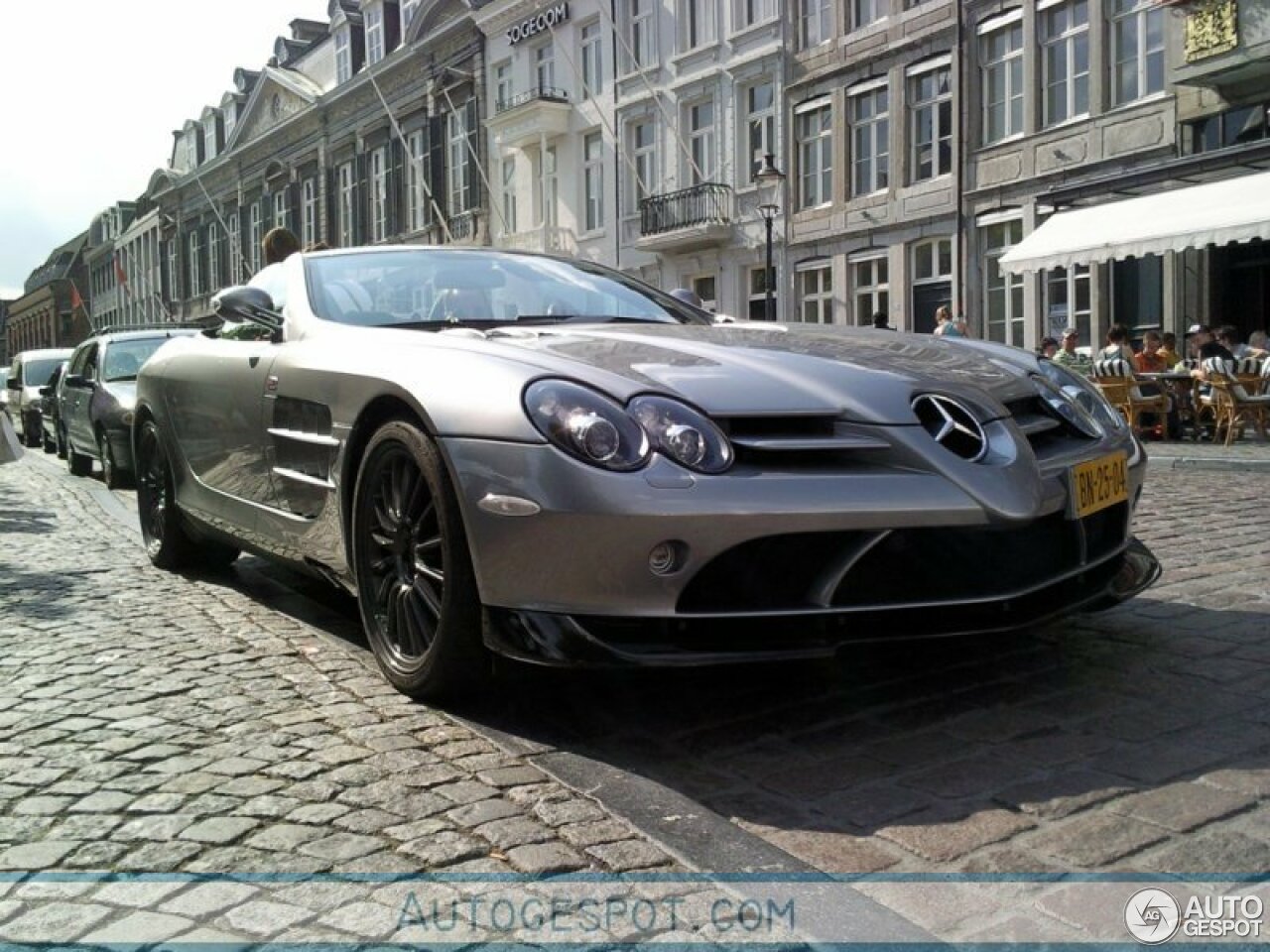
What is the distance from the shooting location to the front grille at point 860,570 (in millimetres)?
2889

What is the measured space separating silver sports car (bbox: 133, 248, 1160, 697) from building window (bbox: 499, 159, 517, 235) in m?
30.8

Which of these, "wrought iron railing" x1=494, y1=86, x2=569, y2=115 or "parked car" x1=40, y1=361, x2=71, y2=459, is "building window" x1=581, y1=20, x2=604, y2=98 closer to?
"wrought iron railing" x1=494, y1=86, x2=569, y2=115

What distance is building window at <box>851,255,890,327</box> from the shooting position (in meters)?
23.9

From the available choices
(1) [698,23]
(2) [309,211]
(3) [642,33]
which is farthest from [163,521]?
(2) [309,211]

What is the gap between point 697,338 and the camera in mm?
3674

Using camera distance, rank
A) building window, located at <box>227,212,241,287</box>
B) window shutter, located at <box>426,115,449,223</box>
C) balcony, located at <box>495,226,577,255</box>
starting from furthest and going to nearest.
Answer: building window, located at <box>227,212,241,287</box>
window shutter, located at <box>426,115,449,223</box>
balcony, located at <box>495,226,577,255</box>

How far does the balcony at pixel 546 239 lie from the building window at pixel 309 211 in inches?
549

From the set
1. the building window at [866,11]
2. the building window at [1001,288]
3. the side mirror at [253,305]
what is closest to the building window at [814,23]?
the building window at [866,11]

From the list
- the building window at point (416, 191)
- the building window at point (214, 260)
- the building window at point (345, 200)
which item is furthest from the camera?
the building window at point (214, 260)

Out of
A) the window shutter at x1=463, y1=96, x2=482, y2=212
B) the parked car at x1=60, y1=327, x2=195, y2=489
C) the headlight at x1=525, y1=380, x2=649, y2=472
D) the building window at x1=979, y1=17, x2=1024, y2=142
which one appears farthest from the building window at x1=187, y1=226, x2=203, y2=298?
the headlight at x1=525, y1=380, x2=649, y2=472

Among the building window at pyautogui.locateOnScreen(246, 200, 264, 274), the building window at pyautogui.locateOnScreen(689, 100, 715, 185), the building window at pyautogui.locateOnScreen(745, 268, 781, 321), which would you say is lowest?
the building window at pyautogui.locateOnScreen(745, 268, 781, 321)

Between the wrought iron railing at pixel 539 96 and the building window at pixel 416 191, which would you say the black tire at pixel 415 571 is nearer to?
the wrought iron railing at pixel 539 96

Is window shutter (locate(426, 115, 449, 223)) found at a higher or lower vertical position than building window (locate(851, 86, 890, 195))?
higher

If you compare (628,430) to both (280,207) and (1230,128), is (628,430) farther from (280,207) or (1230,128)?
(280,207)
